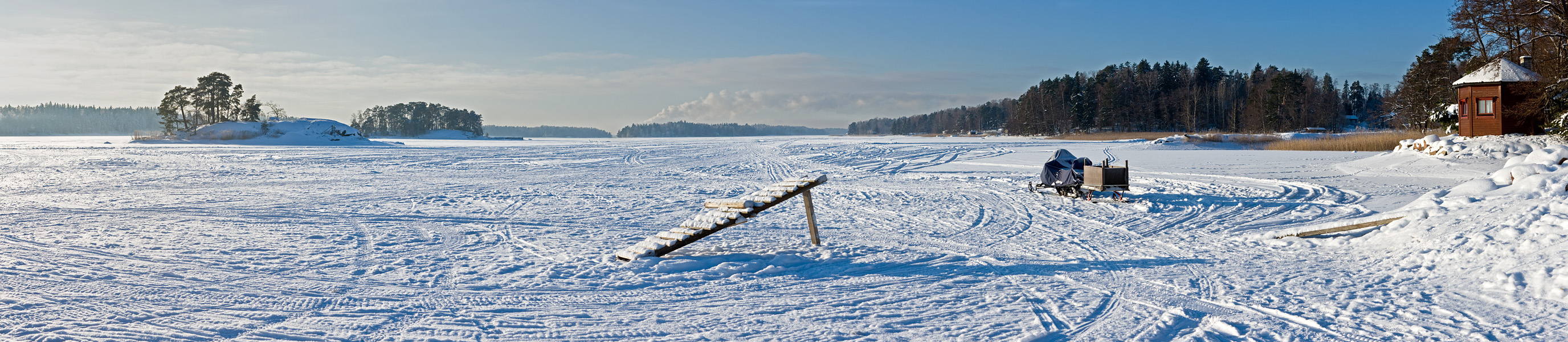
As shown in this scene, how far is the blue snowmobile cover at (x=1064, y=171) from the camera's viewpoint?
13.3 meters

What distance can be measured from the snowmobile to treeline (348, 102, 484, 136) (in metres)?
114

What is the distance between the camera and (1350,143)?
2983 centimetres

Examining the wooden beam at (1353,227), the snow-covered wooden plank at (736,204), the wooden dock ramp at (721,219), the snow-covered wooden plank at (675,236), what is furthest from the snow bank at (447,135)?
the wooden beam at (1353,227)

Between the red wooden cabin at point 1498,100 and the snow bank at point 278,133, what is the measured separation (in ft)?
207

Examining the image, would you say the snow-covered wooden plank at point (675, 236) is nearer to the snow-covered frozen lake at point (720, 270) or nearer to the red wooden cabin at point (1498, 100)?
the snow-covered frozen lake at point (720, 270)

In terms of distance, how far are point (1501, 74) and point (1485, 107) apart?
1.25 metres

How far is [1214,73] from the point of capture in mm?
96312

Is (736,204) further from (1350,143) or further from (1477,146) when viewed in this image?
(1350,143)

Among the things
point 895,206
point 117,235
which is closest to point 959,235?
point 895,206

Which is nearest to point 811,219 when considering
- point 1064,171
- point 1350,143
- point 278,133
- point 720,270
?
point 720,270

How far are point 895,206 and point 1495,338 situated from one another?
8.79 meters

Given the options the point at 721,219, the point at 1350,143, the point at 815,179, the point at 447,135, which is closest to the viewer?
the point at 721,219

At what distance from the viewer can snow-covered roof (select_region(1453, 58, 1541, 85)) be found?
25.1 m

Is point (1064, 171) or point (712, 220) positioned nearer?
point (712, 220)
